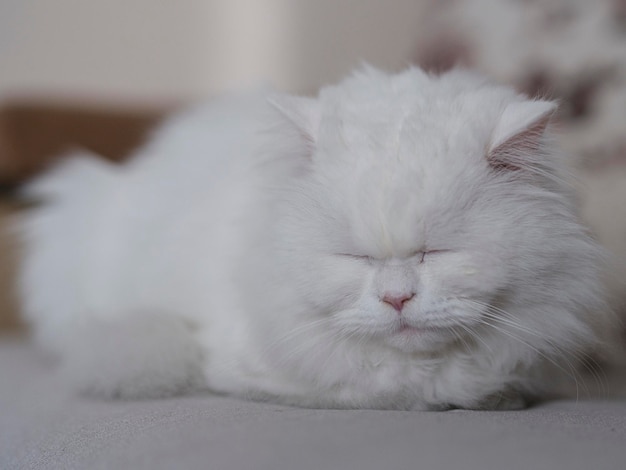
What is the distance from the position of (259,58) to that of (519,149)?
2.35m

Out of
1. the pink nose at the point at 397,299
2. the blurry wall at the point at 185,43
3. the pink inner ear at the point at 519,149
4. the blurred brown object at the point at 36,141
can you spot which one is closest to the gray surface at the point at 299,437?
the pink nose at the point at 397,299

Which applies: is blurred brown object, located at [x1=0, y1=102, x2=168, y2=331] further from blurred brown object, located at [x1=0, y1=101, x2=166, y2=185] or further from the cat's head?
the cat's head

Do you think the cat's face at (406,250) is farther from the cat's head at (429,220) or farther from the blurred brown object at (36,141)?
the blurred brown object at (36,141)

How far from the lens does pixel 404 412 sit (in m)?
1.07

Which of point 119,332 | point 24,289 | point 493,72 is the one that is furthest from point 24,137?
point 493,72

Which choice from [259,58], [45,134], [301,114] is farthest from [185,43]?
[301,114]

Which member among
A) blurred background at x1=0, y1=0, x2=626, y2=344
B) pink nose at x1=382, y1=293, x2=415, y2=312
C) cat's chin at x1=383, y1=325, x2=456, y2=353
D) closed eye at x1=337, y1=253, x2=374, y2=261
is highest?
blurred background at x1=0, y1=0, x2=626, y2=344

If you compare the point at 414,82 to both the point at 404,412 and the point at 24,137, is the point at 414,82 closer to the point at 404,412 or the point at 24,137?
the point at 404,412

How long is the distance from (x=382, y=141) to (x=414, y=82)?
0.21m

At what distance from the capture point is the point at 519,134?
108cm

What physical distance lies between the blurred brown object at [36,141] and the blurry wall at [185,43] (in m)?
0.29

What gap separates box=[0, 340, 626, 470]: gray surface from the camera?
843mm

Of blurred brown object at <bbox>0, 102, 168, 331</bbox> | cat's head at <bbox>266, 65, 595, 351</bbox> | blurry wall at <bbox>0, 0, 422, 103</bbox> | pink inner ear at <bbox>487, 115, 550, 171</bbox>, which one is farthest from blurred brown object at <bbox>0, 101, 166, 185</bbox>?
pink inner ear at <bbox>487, 115, 550, 171</bbox>

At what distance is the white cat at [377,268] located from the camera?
1.01 meters
